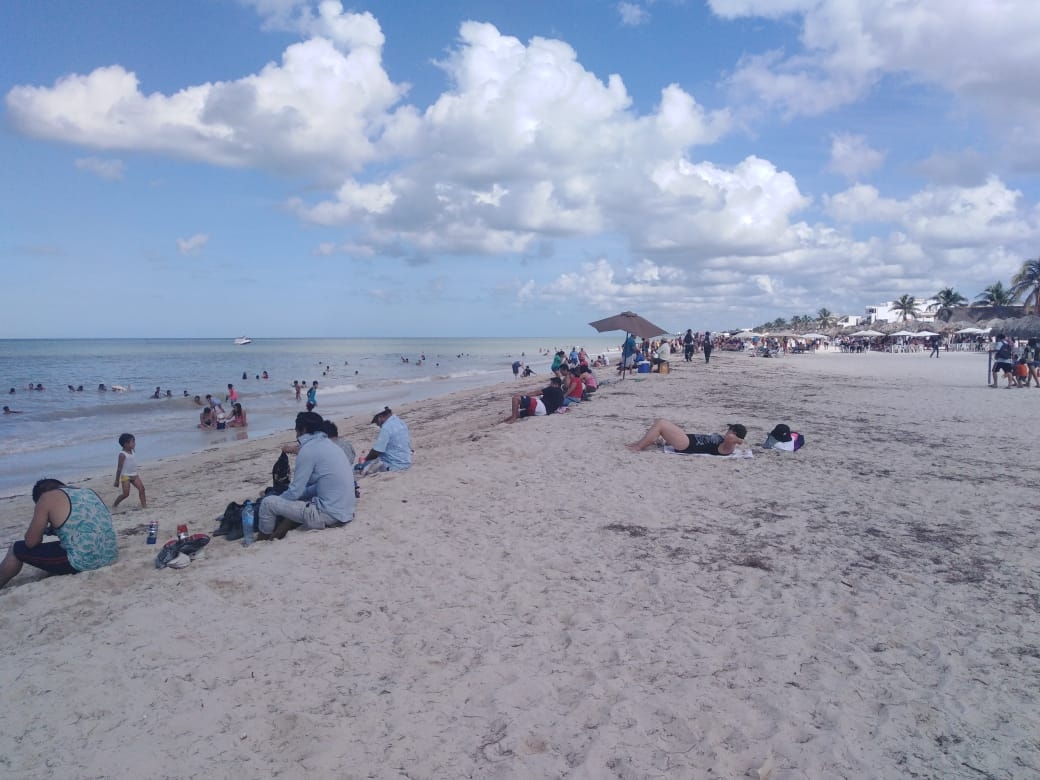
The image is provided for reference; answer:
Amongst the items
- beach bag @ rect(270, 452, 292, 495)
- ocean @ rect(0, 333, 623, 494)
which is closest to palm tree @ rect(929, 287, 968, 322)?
ocean @ rect(0, 333, 623, 494)

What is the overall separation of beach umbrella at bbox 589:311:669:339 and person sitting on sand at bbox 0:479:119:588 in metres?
15.3

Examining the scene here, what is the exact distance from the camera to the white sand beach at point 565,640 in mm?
3045

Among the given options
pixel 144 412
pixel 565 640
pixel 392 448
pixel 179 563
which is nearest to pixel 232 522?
pixel 179 563

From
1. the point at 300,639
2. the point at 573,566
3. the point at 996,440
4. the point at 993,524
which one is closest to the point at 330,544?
the point at 300,639

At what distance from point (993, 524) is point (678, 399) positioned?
9942mm

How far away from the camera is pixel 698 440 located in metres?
9.16

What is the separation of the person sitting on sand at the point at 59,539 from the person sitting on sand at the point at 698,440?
6.66 meters

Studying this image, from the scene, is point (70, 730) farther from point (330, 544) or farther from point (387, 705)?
point (330, 544)

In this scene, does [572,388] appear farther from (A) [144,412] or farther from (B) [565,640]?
(A) [144,412]

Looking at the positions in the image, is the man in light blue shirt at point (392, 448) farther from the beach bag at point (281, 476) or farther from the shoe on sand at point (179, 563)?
the shoe on sand at point (179, 563)

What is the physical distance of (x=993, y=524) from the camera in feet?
19.5

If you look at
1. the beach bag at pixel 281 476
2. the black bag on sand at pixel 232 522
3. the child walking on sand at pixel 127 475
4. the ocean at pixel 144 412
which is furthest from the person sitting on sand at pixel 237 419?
the black bag on sand at pixel 232 522

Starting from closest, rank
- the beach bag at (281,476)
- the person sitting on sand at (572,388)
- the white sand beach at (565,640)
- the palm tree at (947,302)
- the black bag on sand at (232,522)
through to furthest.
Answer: the white sand beach at (565,640) → the black bag on sand at (232,522) → the beach bag at (281,476) → the person sitting on sand at (572,388) → the palm tree at (947,302)

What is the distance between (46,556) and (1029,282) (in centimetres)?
6601
